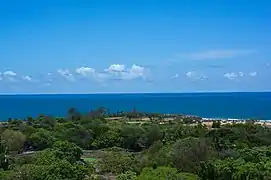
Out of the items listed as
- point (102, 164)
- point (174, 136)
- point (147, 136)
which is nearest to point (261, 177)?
point (102, 164)

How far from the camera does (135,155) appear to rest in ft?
145

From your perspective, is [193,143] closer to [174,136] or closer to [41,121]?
[174,136]

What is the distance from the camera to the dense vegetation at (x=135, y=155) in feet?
92.2

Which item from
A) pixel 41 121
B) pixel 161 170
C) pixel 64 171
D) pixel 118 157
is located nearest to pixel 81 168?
pixel 64 171

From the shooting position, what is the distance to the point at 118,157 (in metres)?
37.8

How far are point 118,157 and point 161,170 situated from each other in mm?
10253

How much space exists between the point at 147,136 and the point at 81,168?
27197mm

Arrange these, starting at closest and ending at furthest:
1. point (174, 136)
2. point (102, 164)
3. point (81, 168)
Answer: point (81, 168) < point (102, 164) < point (174, 136)

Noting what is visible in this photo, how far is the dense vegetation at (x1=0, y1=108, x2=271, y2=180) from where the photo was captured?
2811 cm

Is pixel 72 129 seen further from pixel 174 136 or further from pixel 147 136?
pixel 174 136

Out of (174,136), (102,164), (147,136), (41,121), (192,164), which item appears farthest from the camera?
(41,121)

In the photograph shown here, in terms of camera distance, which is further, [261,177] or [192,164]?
[192,164]

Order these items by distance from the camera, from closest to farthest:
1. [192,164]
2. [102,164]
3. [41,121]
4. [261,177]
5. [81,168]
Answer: [261,177] < [81,168] < [192,164] < [102,164] < [41,121]

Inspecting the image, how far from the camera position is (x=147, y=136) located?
56.7 meters
